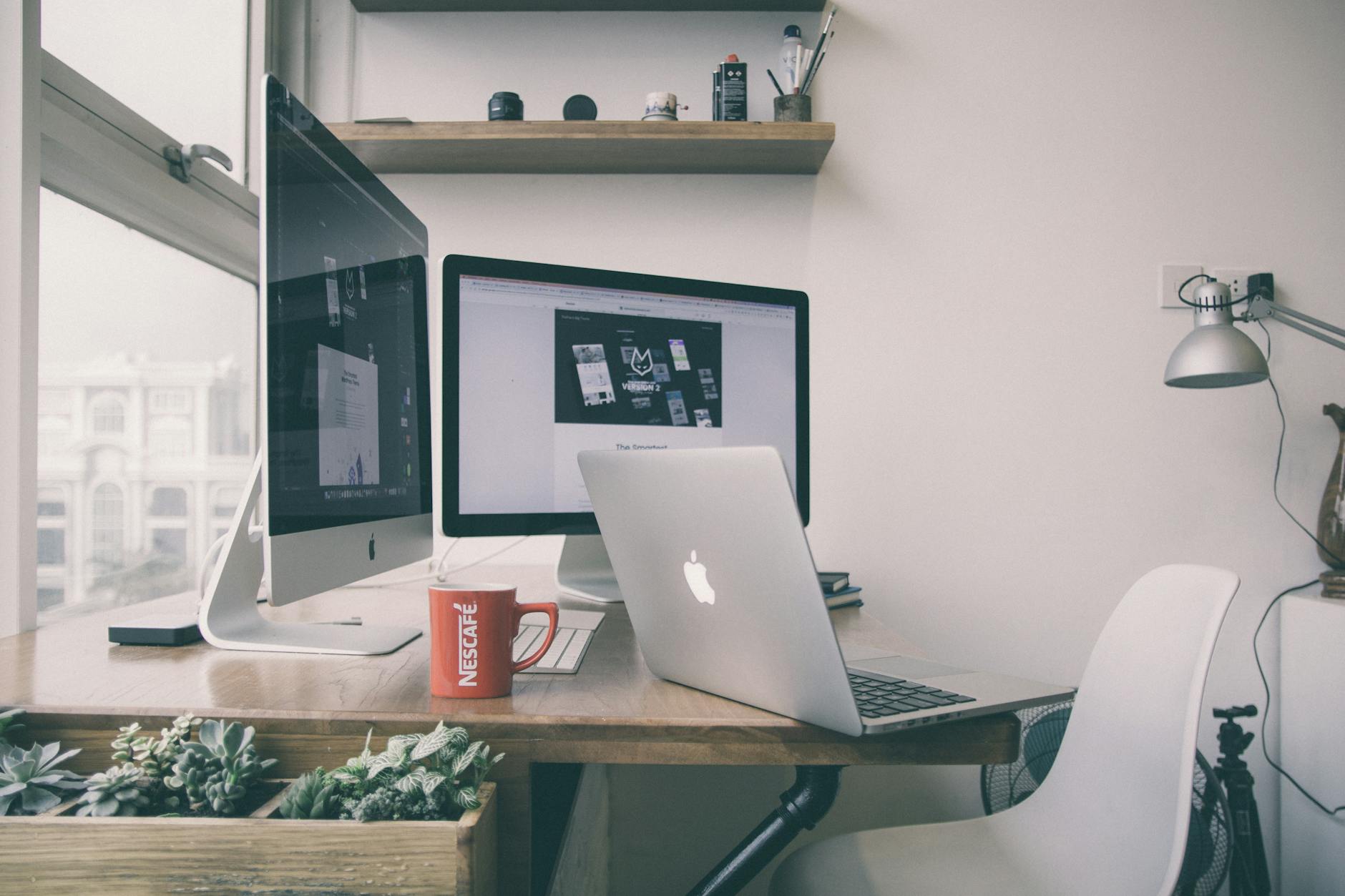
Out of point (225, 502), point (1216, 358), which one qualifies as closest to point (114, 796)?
point (225, 502)

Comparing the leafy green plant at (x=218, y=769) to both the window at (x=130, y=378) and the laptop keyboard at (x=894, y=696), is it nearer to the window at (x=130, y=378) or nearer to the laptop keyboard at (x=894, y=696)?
the laptop keyboard at (x=894, y=696)

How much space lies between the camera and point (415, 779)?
53 centimetres

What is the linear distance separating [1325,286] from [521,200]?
179cm

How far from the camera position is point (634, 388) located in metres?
1.21

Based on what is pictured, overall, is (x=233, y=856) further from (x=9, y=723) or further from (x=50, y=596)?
(x=50, y=596)

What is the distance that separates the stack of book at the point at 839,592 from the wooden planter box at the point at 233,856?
78 cm

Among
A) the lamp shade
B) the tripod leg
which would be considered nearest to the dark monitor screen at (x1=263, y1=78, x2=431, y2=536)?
the lamp shade

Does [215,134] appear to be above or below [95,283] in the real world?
above

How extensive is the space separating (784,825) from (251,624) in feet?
2.05

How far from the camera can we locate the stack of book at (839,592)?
121 cm

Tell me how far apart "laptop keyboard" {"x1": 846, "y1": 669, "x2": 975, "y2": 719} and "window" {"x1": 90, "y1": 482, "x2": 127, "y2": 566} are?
1171 mm

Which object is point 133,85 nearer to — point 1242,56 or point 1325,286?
point 1242,56

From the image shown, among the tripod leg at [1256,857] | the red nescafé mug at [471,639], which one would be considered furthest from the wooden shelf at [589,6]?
the tripod leg at [1256,857]

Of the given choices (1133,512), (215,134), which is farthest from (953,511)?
(215,134)
